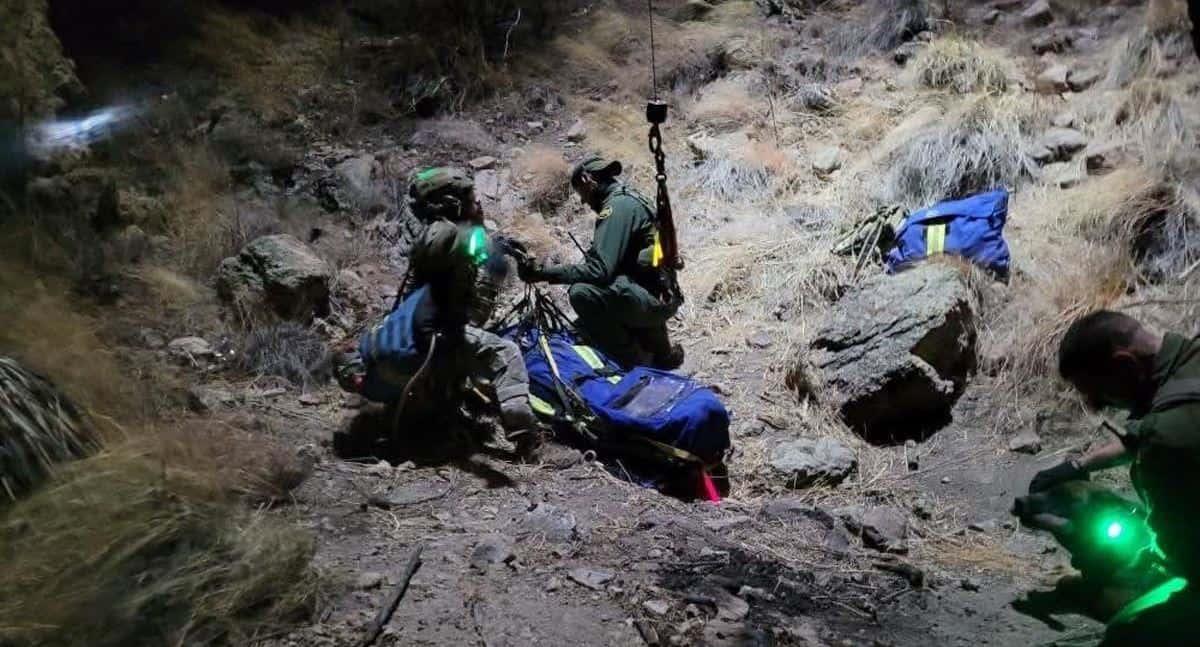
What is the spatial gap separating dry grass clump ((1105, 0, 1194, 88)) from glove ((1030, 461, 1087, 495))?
4.63 metres

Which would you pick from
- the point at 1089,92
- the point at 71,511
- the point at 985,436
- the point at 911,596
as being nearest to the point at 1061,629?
the point at 911,596

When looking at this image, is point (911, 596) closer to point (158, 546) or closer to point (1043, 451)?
point (1043, 451)

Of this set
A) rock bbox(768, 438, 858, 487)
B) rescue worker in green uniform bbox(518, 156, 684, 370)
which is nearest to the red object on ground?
rock bbox(768, 438, 858, 487)

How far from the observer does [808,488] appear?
4.43m

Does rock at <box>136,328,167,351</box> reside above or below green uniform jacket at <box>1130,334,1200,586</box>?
below

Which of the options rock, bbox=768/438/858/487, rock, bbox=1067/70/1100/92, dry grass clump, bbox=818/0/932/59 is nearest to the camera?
rock, bbox=768/438/858/487

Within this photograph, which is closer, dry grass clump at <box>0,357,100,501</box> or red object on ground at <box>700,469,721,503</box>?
dry grass clump at <box>0,357,100,501</box>

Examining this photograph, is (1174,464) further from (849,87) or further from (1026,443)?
(849,87)

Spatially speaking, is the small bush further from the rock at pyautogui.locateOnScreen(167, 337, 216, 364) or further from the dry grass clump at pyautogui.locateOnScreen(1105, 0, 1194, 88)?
the dry grass clump at pyautogui.locateOnScreen(1105, 0, 1194, 88)

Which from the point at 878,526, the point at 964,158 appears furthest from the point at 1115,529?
the point at 964,158

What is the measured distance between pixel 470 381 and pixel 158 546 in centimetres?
178

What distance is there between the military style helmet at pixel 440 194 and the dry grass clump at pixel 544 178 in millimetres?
3056

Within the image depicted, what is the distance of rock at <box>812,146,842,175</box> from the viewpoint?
289 inches

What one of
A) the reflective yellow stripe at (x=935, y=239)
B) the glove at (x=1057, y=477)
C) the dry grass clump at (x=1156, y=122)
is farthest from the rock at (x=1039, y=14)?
the glove at (x=1057, y=477)
